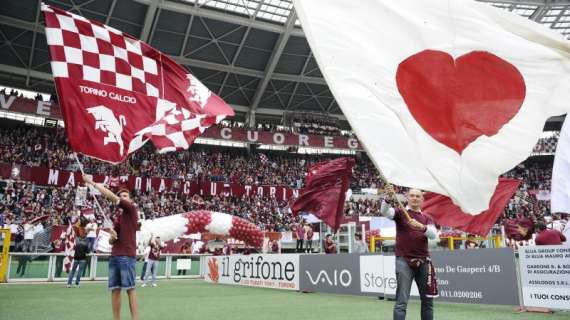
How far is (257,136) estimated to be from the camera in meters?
36.1

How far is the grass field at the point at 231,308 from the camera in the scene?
282 inches

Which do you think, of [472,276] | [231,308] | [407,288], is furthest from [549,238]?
[231,308]

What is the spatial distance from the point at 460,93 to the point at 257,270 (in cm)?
1103

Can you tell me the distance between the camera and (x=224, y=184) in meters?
32.6

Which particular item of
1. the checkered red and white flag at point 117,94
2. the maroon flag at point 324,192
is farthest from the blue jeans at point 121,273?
the maroon flag at point 324,192

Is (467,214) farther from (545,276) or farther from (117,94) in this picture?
(117,94)

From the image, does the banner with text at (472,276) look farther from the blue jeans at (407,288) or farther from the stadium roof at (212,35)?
the stadium roof at (212,35)

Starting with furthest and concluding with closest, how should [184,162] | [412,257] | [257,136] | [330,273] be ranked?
[257,136]
[184,162]
[330,273]
[412,257]

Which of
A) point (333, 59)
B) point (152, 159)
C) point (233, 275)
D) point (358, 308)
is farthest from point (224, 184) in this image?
point (333, 59)

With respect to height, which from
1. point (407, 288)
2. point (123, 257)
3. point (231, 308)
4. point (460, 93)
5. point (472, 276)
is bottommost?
point (231, 308)

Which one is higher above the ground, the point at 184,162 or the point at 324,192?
the point at 184,162

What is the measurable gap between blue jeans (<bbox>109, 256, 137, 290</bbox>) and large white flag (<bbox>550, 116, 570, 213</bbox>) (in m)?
5.48

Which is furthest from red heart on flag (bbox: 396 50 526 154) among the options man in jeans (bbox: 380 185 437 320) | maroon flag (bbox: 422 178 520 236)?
maroon flag (bbox: 422 178 520 236)

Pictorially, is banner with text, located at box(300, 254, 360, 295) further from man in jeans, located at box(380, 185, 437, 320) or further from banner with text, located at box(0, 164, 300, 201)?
banner with text, located at box(0, 164, 300, 201)
